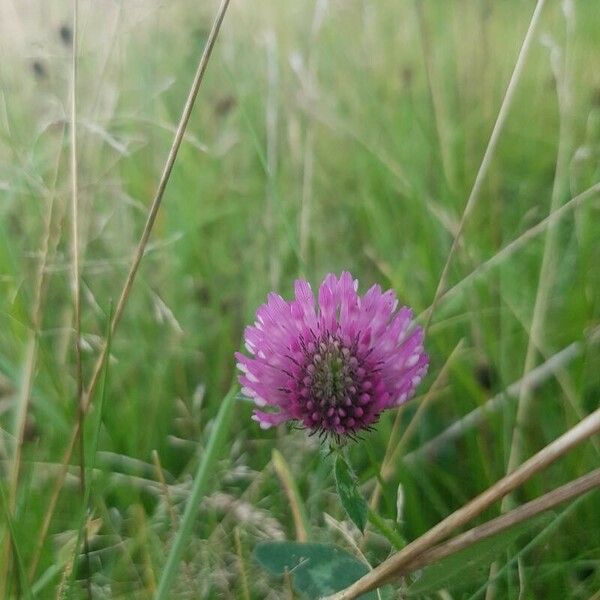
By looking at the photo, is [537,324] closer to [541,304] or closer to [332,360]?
[541,304]

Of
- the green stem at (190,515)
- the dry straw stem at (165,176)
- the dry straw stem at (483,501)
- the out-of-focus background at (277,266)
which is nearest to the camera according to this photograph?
the dry straw stem at (483,501)

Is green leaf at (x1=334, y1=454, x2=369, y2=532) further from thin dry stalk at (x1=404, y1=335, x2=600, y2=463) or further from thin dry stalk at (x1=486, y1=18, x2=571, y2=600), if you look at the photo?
thin dry stalk at (x1=404, y1=335, x2=600, y2=463)

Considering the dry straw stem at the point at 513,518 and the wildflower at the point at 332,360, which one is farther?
the wildflower at the point at 332,360

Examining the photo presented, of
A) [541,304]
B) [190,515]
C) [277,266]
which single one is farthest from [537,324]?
[190,515]

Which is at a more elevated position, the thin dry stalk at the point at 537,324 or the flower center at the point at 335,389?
the thin dry stalk at the point at 537,324

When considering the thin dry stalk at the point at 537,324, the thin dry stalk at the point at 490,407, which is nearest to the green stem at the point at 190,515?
the thin dry stalk at the point at 537,324

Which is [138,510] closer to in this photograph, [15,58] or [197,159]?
[197,159]

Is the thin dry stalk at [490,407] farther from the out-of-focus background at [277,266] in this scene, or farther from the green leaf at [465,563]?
the green leaf at [465,563]
